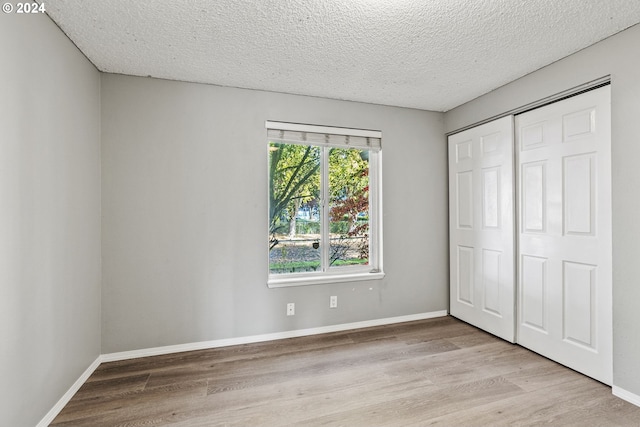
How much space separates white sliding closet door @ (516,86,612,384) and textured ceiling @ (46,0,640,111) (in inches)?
20.2

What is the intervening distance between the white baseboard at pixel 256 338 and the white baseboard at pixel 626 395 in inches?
65.4

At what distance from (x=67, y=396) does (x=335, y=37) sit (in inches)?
115

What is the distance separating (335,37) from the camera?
2.07m

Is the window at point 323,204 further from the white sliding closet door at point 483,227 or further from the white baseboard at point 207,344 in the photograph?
the white sliding closet door at point 483,227

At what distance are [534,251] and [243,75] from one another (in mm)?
2893

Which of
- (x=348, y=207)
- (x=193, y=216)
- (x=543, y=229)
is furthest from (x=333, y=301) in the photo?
(x=543, y=229)

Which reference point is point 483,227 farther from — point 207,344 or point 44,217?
point 44,217

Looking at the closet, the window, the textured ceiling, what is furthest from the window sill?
the textured ceiling

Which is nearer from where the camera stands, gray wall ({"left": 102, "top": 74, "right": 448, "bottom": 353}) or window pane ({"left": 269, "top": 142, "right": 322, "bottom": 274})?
gray wall ({"left": 102, "top": 74, "right": 448, "bottom": 353})

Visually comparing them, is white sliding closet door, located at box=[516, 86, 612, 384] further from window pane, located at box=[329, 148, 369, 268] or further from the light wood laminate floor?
window pane, located at box=[329, 148, 369, 268]

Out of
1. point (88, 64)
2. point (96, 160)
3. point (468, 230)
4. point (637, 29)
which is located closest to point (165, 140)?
point (96, 160)

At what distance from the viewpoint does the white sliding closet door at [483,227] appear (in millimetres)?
2865

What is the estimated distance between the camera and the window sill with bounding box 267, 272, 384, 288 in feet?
9.78

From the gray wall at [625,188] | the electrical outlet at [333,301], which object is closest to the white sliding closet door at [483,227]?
the gray wall at [625,188]
